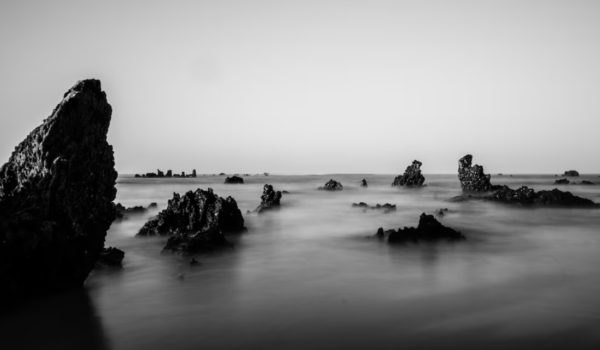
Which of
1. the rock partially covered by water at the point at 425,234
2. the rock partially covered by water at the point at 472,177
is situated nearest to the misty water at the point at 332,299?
the rock partially covered by water at the point at 425,234

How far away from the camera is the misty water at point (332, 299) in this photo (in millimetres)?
6062

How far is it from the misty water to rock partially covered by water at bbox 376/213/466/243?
489mm

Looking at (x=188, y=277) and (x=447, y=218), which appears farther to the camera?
(x=447, y=218)

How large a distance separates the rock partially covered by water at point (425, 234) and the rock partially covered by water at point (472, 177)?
30387 millimetres

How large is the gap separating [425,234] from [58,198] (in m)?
11.8

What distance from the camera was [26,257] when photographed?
22.4ft

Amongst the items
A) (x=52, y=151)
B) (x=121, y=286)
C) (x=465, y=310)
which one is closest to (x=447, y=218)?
(x=465, y=310)

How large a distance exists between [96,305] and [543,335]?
319 inches

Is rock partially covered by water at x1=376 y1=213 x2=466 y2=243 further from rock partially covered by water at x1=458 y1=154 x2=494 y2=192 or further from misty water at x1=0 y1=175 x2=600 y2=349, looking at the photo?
rock partially covered by water at x1=458 y1=154 x2=494 y2=192

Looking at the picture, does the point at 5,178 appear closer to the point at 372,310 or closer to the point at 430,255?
the point at 372,310

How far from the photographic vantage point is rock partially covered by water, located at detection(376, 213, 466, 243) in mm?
14008

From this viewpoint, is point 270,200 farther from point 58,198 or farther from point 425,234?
point 58,198

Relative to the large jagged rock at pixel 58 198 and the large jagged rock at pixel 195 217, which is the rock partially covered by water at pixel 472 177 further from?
the large jagged rock at pixel 58 198

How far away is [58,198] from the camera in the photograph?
24.1 ft
